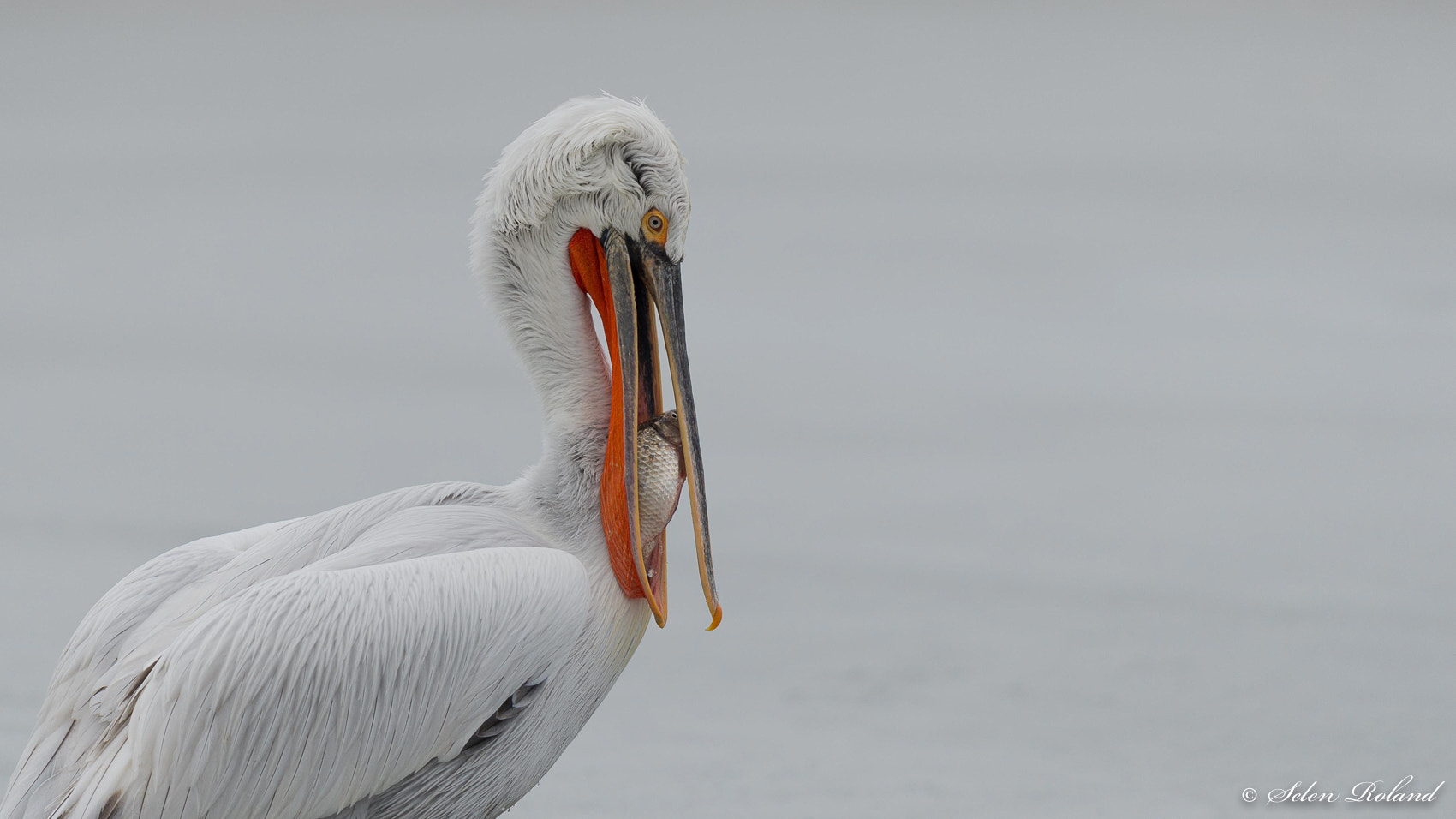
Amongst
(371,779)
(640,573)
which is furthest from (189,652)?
(640,573)

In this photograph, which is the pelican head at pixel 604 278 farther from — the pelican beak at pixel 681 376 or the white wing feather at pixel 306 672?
the white wing feather at pixel 306 672

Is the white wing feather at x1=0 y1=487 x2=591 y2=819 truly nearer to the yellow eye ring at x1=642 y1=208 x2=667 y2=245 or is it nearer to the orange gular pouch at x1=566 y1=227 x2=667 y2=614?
the orange gular pouch at x1=566 y1=227 x2=667 y2=614

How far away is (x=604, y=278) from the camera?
329cm

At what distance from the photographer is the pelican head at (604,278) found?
10.3 ft

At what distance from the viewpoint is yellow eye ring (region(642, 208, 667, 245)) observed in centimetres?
320

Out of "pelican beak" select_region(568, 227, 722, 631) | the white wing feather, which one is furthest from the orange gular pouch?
the white wing feather

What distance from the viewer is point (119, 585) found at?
3.17 m

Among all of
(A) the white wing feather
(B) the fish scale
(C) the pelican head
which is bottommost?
(A) the white wing feather

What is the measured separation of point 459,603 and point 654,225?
947 mm

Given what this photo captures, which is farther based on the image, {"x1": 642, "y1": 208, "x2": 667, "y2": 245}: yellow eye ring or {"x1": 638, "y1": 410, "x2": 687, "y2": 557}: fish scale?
{"x1": 638, "y1": 410, "x2": 687, "y2": 557}: fish scale

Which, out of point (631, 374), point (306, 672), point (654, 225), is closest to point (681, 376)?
point (631, 374)

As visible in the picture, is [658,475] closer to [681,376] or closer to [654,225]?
[681,376]

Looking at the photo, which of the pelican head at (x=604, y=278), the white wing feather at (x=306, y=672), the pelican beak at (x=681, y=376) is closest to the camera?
the white wing feather at (x=306, y=672)

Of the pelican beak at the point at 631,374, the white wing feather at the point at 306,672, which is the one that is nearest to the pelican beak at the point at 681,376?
the pelican beak at the point at 631,374
